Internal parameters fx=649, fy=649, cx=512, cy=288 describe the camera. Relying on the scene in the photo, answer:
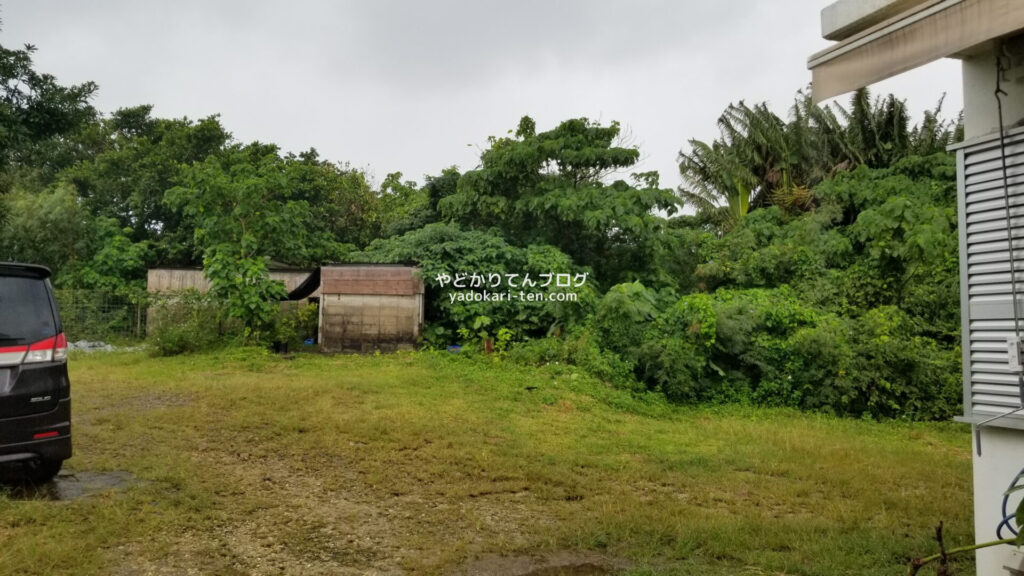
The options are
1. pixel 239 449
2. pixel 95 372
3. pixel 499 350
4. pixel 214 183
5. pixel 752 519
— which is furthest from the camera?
pixel 214 183

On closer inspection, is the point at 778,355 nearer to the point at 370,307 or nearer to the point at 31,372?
the point at 370,307

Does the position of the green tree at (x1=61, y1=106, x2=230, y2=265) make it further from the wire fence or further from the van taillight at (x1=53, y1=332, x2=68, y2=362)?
the van taillight at (x1=53, y1=332, x2=68, y2=362)

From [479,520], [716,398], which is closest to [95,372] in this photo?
[479,520]

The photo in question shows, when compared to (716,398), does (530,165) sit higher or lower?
higher

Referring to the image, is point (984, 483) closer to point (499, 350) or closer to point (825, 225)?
point (499, 350)

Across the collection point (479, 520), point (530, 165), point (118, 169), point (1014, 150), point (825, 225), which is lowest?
point (479, 520)

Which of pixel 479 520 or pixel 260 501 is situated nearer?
pixel 479 520

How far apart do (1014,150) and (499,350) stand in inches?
348

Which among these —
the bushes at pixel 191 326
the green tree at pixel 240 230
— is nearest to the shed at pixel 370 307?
the green tree at pixel 240 230

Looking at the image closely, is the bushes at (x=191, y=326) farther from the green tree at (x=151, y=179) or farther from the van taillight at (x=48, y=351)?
the van taillight at (x=48, y=351)

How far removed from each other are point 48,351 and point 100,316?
41.5ft

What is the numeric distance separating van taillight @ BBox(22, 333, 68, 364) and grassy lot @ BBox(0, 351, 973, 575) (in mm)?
915

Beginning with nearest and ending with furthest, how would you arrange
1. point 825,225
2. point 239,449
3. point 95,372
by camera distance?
point 239,449 → point 95,372 → point 825,225

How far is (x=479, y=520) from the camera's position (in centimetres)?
407
